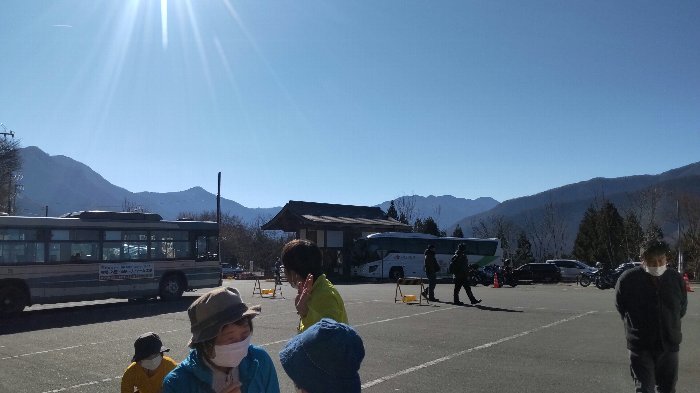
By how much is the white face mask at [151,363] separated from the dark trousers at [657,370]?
13.0ft

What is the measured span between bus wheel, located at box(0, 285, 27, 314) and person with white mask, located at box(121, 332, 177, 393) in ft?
45.9

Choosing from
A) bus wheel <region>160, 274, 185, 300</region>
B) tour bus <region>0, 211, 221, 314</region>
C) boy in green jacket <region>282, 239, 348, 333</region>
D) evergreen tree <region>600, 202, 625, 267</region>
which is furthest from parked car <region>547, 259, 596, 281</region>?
boy in green jacket <region>282, 239, 348, 333</region>

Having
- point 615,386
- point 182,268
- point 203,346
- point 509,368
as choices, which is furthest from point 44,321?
point 203,346

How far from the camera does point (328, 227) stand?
139ft

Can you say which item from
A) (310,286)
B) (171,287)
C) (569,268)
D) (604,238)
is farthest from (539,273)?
(310,286)

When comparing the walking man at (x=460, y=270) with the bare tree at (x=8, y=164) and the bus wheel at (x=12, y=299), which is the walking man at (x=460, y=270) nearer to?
the bus wheel at (x=12, y=299)

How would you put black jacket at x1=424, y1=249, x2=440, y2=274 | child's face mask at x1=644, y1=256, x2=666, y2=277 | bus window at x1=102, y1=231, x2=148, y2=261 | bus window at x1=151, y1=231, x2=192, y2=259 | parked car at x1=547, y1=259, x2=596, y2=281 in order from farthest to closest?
parked car at x1=547, y1=259, x2=596, y2=281 → bus window at x1=151, y1=231, x2=192, y2=259 → black jacket at x1=424, y1=249, x2=440, y2=274 → bus window at x1=102, y1=231, x2=148, y2=261 → child's face mask at x1=644, y1=256, x2=666, y2=277

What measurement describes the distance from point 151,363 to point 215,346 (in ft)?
7.25

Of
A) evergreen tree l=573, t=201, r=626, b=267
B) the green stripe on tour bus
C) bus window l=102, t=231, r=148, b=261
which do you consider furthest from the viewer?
evergreen tree l=573, t=201, r=626, b=267

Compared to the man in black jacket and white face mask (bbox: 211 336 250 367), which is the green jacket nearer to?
white face mask (bbox: 211 336 250 367)

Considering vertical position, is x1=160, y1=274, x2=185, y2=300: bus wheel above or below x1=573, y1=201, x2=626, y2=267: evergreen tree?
below

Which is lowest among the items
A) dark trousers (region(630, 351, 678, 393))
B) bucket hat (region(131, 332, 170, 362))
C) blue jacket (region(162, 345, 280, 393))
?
dark trousers (region(630, 351, 678, 393))

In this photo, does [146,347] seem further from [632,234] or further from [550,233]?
[550,233]

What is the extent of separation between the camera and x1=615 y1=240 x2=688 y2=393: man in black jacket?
5113 mm
